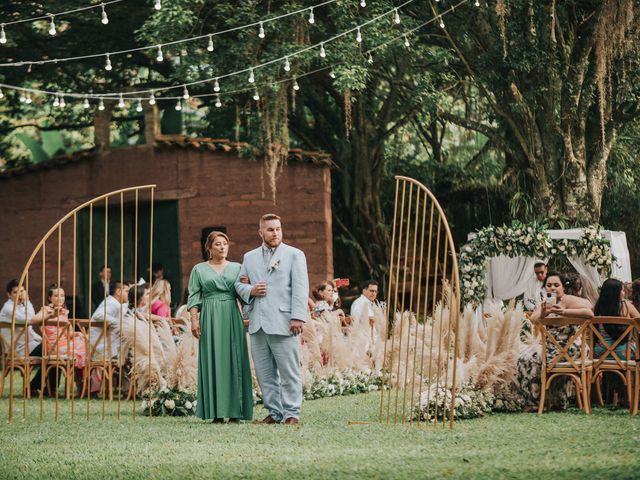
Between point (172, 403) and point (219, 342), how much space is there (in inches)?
53.8

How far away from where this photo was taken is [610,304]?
10.0 meters

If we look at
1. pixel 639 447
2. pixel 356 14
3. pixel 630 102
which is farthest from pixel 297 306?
pixel 630 102

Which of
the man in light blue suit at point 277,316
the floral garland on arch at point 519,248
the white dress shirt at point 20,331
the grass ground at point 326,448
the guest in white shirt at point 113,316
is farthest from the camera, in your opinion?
the floral garland on arch at point 519,248

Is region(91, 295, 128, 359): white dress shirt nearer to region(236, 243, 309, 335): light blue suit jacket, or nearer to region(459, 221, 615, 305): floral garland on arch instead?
region(236, 243, 309, 335): light blue suit jacket

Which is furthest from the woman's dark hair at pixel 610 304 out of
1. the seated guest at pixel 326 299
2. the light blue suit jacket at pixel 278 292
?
the seated guest at pixel 326 299

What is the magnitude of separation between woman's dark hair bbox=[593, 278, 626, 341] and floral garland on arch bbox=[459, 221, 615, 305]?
609 centimetres

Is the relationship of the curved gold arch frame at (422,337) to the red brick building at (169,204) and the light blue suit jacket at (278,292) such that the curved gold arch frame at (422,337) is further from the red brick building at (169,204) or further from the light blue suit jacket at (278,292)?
the red brick building at (169,204)

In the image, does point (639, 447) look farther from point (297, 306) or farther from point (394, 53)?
point (394, 53)

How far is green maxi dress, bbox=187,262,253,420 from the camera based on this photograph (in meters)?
9.27

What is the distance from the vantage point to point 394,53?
1750cm

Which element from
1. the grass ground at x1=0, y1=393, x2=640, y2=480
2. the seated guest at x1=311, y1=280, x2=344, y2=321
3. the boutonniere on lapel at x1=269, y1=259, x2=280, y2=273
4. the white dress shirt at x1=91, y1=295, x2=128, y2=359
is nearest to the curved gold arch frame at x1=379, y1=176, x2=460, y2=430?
the grass ground at x1=0, y1=393, x2=640, y2=480

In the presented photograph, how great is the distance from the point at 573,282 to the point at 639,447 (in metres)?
Result: 3.08

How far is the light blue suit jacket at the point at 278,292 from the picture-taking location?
912 centimetres

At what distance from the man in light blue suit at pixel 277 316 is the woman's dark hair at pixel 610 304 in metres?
2.76
